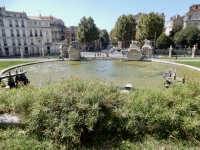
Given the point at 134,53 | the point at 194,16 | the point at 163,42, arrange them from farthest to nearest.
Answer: the point at 194,16, the point at 163,42, the point at 134,53

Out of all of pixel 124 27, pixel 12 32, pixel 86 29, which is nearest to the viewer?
pixel 12 32

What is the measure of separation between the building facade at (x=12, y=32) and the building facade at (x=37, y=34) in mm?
1735

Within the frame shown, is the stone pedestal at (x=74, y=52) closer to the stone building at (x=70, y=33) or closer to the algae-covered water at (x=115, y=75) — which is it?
the algae-covered water at (x=115, y=75)

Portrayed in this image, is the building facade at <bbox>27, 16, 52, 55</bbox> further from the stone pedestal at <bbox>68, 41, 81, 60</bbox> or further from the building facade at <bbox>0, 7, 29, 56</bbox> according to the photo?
the stone pedestal at <bbox>68, 41, 81, 60</bbox>

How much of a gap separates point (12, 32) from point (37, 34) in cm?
803

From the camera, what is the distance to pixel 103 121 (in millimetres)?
4680

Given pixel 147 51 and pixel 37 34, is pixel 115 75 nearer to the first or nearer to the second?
pixel 147 51

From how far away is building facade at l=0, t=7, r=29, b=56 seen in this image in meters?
46.3

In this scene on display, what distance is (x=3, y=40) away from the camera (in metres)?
47.2

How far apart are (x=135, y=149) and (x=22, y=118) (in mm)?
3838

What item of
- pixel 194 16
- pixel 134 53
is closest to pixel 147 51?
Answer: pixel 134 53

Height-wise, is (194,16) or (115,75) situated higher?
(194,16)

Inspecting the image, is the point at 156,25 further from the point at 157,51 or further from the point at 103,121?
the point at 103,121

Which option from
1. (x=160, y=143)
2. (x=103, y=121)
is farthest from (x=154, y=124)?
(x=103, y=121)
